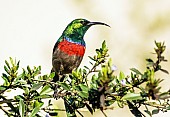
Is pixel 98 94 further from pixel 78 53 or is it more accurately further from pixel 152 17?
pixel 152 17

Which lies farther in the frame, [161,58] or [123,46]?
[123,46]

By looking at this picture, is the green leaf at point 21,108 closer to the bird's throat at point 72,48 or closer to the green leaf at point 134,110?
the green leaf at point 134,110

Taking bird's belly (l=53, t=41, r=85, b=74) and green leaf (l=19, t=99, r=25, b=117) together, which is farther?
bird's belly (l=53, t=41, r=85, b=74)

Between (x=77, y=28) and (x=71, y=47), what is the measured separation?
0.08 m

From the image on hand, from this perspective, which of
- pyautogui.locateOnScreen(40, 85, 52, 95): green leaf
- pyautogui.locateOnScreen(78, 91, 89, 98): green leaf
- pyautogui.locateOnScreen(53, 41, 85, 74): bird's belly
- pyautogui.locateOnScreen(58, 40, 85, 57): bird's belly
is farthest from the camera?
pyautogui.locateOnScreen(58, 40, 85, 57): bird's belly

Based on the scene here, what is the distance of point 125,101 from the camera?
137 cm

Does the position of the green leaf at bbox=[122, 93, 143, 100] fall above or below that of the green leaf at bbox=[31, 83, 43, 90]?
below

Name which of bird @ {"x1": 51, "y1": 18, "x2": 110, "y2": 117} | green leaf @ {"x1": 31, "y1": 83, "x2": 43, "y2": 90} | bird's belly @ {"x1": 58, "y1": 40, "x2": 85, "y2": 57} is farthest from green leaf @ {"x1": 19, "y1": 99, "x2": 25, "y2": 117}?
bird's belly @ {"x1": 58, "y1": 40, "x2": 85, "y2": 57}

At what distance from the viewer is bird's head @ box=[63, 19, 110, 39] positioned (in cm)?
224

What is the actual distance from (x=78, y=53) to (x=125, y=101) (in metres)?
0.91

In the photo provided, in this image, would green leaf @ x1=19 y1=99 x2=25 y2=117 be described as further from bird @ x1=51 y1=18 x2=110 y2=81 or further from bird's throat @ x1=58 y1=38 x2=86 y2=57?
bird's throat @ x1=58 y1=38 x2=86 y2=57

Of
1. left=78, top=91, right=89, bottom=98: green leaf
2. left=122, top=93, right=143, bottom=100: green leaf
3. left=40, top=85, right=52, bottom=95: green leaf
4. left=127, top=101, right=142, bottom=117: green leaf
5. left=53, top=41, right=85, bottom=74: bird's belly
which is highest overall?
left=53, top=41, right=85, bottom=74: bird's belly

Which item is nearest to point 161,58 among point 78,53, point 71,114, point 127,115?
point 71,114

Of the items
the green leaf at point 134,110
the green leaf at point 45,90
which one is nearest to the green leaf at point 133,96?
the green leaf at point 134,110
